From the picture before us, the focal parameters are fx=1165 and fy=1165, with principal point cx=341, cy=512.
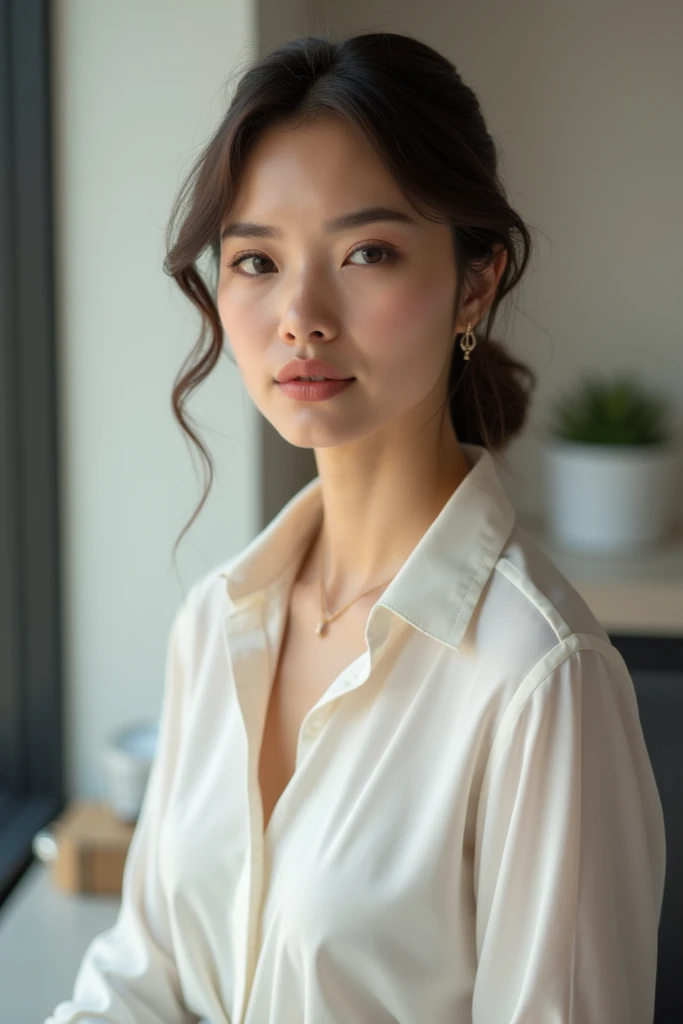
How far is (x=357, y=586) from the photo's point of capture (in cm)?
121

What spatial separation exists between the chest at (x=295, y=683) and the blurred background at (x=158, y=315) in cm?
51

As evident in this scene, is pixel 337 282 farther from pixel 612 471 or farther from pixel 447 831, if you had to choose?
pixel 612 471

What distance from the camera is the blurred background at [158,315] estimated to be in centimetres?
170

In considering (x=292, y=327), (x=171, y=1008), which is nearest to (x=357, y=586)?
(x=292, y=327)

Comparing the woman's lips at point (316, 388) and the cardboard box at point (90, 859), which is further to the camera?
the cardboard box at point (90, 859)

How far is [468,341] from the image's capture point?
1.11 m

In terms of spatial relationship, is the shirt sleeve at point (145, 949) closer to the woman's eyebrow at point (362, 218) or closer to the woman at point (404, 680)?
the woman at point (404, 680)

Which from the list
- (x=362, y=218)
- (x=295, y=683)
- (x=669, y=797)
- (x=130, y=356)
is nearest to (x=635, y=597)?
(x=669, y=797)

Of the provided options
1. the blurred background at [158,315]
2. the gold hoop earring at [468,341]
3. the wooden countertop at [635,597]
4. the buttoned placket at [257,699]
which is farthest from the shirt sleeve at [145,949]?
the wooden countertop at [635,597]

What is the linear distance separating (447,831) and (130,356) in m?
1.03

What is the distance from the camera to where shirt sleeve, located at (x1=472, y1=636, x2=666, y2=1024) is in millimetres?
909

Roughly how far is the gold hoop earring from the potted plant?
0.87 m

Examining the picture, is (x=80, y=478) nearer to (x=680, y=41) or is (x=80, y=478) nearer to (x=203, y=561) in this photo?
(x=203, y=561)

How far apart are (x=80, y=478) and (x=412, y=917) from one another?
1.06 metres
